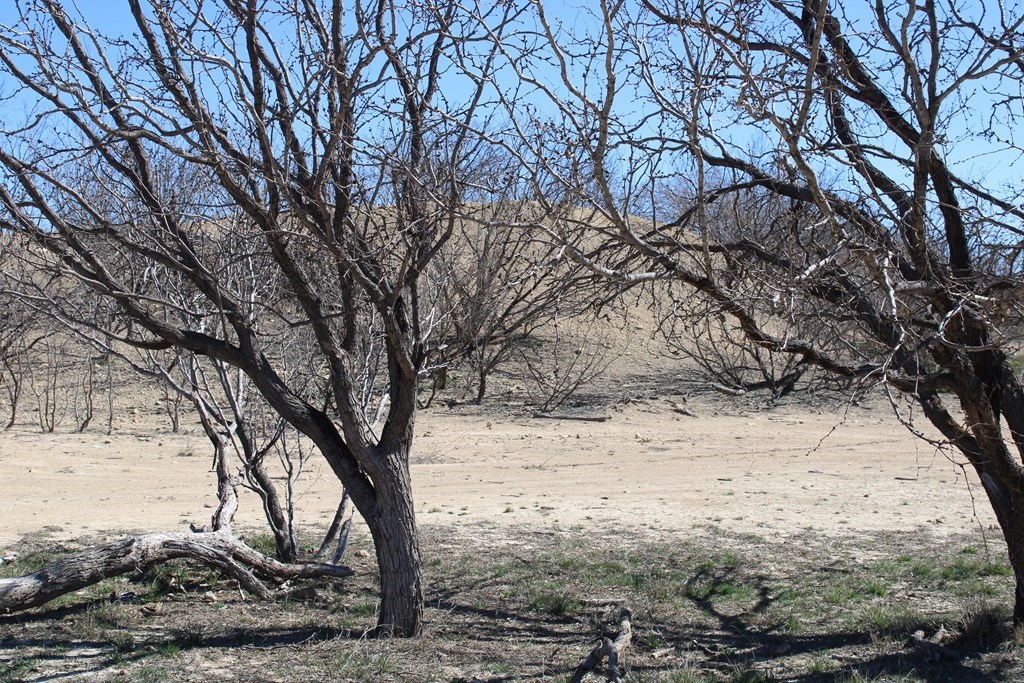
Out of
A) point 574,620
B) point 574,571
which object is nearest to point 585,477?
point 574,571

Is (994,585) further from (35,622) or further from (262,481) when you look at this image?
(35,622)

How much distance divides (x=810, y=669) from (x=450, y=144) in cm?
439

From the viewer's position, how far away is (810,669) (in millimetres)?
6301

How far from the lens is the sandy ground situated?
11.9 m

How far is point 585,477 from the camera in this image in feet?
51.3

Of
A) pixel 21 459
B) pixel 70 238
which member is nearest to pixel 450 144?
pixel 70 238

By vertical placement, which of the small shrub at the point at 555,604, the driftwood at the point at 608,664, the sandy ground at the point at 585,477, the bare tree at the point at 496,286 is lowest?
the small shrub at the point at 555,604

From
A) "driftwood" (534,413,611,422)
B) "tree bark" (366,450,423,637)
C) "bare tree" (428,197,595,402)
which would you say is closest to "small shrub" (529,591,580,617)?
"tree bark" (366,450,423,637)

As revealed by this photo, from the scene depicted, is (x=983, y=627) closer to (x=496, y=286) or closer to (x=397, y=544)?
(x=397, y=544)

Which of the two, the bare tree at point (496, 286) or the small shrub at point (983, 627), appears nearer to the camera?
the bare tree at point (496, 286)

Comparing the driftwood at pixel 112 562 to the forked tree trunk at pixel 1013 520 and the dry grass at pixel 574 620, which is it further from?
the forked tree trunk at pixel 1013 520

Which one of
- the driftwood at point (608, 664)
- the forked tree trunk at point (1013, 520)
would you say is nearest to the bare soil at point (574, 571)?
the driftwood at point (608, 664)

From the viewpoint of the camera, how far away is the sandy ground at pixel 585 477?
39.0 feet

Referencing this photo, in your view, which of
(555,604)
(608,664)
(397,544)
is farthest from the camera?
(555,604)
